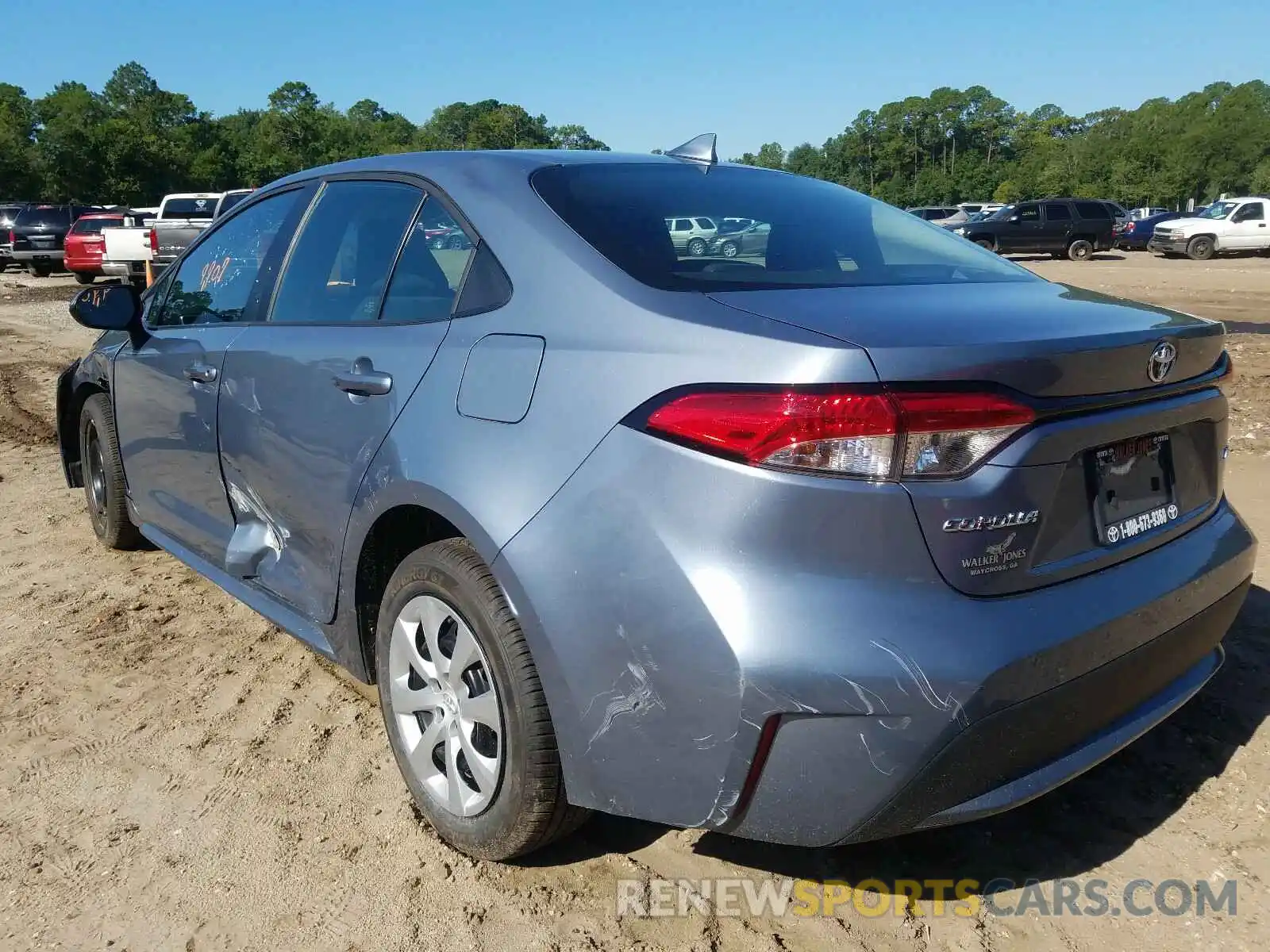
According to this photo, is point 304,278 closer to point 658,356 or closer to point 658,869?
point 658,356

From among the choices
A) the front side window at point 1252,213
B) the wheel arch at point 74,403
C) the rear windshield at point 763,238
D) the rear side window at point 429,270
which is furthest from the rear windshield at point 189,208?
the front side window at point 1252,213

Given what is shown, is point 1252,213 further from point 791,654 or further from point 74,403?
point 791,654

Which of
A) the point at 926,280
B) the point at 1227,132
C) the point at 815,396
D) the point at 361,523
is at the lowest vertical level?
the point at 361,523

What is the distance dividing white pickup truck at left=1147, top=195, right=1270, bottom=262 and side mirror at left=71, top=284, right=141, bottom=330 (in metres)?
31.0

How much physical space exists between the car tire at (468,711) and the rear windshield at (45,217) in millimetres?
28164

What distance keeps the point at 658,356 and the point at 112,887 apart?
181 centimetres

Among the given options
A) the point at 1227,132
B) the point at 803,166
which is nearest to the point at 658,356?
the point at 1227,132

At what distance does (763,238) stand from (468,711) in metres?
1.39

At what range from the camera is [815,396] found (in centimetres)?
182

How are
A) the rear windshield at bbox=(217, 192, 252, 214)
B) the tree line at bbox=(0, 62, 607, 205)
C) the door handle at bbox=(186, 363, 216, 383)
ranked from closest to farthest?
the door handle at bbox=(186, 363, 216, 383) → the rear windshield at bbox=(217, 192, 252, 214) → the tree line at bbox=(0, 62, 607, 205)

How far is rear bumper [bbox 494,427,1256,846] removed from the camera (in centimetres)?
183

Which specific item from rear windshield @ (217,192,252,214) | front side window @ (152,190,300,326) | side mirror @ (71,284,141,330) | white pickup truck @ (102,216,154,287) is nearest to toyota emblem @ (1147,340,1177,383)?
front side window @ (152,190,300,326)

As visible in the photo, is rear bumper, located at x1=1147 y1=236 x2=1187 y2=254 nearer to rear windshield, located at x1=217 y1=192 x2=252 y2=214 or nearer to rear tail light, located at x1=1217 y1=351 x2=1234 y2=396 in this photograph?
rear windshield, located at x1=217 y1=192 x2=252 y2=214

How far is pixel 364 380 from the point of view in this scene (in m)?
2.61
